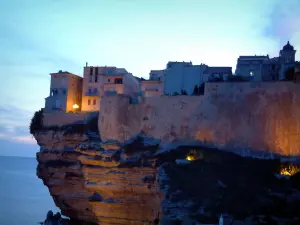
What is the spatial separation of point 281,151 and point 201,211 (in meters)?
7.70

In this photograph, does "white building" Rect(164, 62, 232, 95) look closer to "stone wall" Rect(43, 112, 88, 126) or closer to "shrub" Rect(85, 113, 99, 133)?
"shrub" Rect(85, 113, 99, 133)

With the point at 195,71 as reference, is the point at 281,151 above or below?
below

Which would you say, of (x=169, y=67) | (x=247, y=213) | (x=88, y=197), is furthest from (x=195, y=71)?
(x=247, y=213)

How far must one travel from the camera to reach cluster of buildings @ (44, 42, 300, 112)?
3466 cm

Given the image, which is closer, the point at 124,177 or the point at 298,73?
the point at 298,73

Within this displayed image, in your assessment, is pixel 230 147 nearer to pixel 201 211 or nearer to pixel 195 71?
pixel 201 211

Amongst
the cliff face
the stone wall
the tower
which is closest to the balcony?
the stone wall

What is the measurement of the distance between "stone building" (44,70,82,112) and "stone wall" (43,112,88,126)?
6.53ft

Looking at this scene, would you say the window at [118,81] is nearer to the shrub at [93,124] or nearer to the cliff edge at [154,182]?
the shrub at [93,124]

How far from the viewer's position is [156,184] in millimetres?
27984

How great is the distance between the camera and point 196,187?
84.0ft

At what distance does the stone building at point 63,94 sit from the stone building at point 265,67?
15.5 m

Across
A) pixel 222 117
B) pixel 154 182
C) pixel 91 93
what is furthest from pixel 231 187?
pixel 91 93

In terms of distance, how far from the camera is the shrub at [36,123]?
121 feet
